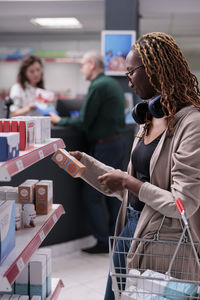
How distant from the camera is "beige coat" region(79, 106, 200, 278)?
167cm

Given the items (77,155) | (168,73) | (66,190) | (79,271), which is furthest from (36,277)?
(66,190)

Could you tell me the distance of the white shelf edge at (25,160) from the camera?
1.52 m

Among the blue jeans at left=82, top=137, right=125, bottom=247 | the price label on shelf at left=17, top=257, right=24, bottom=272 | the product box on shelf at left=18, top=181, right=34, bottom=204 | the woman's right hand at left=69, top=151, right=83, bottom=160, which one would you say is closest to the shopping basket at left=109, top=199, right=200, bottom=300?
the price label on shelf at left=17, top=257, right=24, bottom=272

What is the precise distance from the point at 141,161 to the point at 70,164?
1.19ft

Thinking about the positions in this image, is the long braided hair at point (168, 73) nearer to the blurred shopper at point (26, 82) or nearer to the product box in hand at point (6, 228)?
the product box in hand at point (6, 228)

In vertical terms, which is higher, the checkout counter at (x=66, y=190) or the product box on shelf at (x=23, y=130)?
the product box on shelf at (x=23, y=130)

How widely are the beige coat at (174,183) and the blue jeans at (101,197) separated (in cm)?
243

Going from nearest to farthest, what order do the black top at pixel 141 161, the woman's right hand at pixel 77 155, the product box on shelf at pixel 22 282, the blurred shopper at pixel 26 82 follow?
1. the black top at pixel 141 161
2. the woman's right hand at pixel 77 155
3. the product box on shelf at pixel 22 282
4. the blurred shopper at pixel 26 82

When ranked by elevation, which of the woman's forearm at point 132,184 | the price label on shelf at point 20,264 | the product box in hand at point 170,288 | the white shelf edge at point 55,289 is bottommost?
the white shelf edge at point 55,289

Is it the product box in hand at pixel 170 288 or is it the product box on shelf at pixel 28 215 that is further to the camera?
the product box on shelf at pixel 28 215

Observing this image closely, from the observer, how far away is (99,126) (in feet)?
14.0

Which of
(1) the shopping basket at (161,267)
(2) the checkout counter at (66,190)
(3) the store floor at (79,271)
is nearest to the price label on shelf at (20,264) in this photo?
(1) the shopping basket at (161,267)

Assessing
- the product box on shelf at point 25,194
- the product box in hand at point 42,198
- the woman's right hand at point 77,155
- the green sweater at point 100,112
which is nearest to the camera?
the woman's right hand at point 77,155

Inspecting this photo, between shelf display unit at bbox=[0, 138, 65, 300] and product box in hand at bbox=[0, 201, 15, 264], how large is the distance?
4cm
